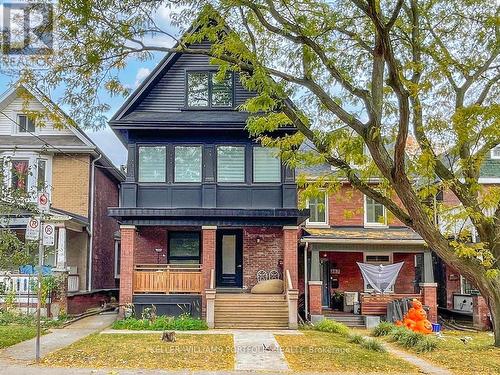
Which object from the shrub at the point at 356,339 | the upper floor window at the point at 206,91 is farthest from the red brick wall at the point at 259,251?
the shrub at the point at 356,339

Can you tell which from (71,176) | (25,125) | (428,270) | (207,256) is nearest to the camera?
(207,256)

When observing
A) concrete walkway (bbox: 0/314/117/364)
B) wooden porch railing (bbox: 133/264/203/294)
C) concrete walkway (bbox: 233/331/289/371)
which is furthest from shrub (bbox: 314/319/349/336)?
concrete walkway (bbox: 0/314/117/364)

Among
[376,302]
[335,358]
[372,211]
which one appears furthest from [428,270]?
[335,358]

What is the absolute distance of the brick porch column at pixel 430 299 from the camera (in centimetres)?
2183

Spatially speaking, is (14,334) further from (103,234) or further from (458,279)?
(458,279)

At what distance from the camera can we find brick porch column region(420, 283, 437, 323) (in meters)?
21.8

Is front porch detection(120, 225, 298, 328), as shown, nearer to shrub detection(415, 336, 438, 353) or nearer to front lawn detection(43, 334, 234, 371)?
front lawn detection(43, 334, 234, 371)

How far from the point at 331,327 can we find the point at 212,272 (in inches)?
175

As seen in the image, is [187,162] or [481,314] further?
[481,314]

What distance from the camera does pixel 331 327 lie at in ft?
60.7

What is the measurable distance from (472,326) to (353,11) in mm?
14499

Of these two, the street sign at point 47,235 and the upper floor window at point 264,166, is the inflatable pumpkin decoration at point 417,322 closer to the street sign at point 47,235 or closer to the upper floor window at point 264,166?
the upper floor window at point 264,166

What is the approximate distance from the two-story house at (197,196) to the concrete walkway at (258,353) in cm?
328

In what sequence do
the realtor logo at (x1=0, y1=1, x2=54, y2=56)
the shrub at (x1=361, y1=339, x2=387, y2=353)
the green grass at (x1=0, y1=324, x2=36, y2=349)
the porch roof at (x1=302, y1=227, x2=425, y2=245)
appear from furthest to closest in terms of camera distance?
the porch roof at (x1=302, y1=227, x2=425, y2=245), the green grass at (x1=0, y1=324, x2=36, y2=349), the shrub at (x1=361, y1=339, x2=387, y2=353), the realtor logo at (x1=0, y1=1, x2=54, y2=56)
